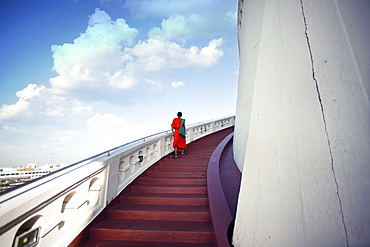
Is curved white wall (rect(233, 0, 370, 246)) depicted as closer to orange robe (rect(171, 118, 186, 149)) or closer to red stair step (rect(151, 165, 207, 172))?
red stair step (rect(151, 165, 207, 172))

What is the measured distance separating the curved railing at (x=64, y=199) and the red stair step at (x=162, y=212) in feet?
0.99

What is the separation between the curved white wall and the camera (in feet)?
2.86

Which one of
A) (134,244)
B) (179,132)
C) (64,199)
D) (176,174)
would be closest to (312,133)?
(134,244)

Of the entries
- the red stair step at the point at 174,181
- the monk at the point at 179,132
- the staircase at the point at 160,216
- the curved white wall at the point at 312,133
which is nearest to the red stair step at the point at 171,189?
the staircase at the point at 160,216

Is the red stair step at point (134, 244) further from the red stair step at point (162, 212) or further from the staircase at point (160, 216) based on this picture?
the red stair step at point (162, 212)

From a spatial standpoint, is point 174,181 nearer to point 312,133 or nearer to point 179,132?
point 179,132

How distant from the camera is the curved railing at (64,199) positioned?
136 cm

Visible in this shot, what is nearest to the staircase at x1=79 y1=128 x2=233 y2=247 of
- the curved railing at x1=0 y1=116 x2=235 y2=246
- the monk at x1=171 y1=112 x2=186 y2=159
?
the curved railing at x1=0 y1=116 x2=235 y2=246

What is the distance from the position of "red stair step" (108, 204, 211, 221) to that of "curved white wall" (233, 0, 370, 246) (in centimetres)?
106

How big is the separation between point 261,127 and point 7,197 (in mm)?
2418

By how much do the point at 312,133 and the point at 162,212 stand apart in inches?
98.2

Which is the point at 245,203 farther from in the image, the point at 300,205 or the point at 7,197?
the point at 7,197

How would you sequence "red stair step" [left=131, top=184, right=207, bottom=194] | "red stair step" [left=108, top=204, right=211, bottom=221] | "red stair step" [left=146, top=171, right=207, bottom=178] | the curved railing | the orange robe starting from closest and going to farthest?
the curved railing → "red stair step" [left=108, top=204, right=211, bottom=221] → "red stair step" [left=131, top=184, right=207, bottom=194] → "red stair step" [left=146, top=171, right=207, bottom=178] → the orange robe

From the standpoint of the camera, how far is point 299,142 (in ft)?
3.96
